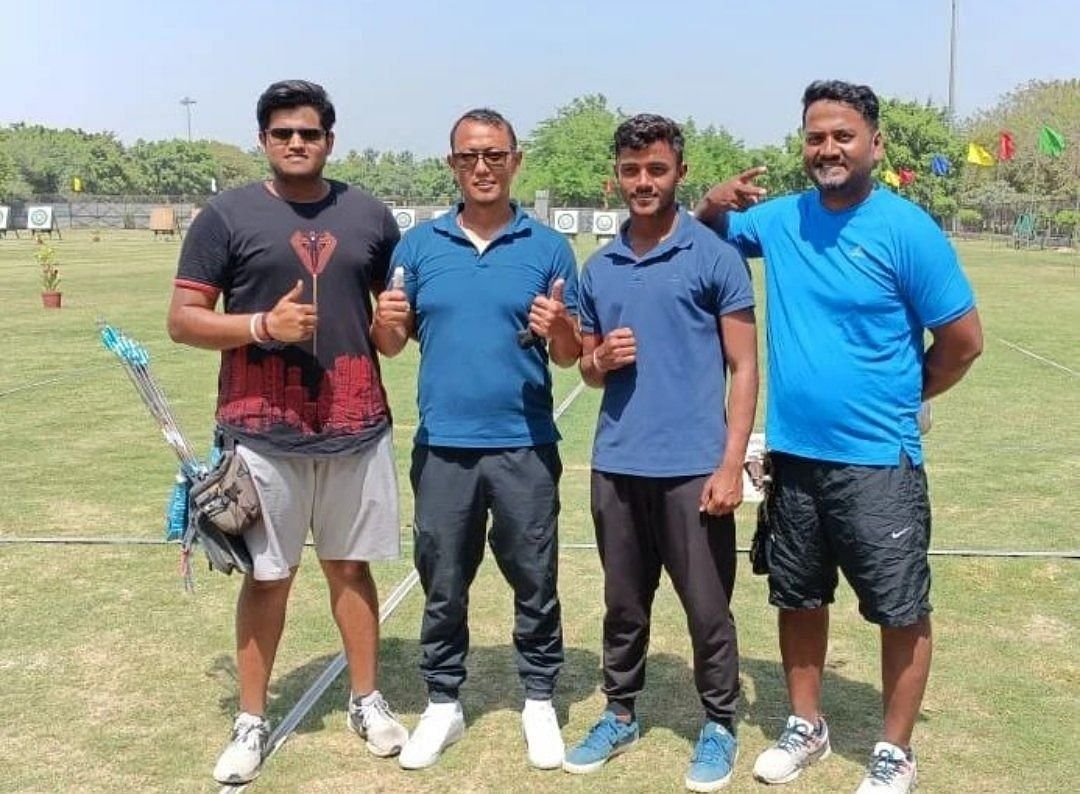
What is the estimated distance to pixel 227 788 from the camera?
343cm

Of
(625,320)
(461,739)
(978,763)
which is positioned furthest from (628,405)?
(978,763)

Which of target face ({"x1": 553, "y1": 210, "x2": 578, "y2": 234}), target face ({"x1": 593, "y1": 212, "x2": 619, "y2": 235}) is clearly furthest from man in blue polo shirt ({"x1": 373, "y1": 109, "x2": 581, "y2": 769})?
target face ({"x1": 553, "y1": 210, "x2": 578, "y2": 234})

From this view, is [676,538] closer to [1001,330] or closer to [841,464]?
[841,464]

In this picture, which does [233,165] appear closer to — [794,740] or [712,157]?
[712,157]

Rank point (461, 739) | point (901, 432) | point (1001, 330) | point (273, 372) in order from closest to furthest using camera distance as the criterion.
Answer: point (901, 432) < point (273, 372) < point (461, 739) < point (1001, 330)

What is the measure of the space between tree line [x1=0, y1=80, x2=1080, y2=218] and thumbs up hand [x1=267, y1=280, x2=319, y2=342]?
137 ft

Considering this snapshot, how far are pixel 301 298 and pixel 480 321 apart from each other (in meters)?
0.52

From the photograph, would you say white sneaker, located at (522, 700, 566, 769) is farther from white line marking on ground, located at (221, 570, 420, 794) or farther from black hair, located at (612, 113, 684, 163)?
black hair, located at (612, 113, 684, 163)

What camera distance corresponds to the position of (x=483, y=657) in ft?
14.8

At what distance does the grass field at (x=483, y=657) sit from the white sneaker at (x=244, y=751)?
0.06 metres

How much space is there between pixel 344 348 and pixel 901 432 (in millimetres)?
1611

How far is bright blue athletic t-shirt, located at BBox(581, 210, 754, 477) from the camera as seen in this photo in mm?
3355

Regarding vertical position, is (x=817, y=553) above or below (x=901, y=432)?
below

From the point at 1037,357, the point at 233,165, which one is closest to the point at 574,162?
the point at 233,165
